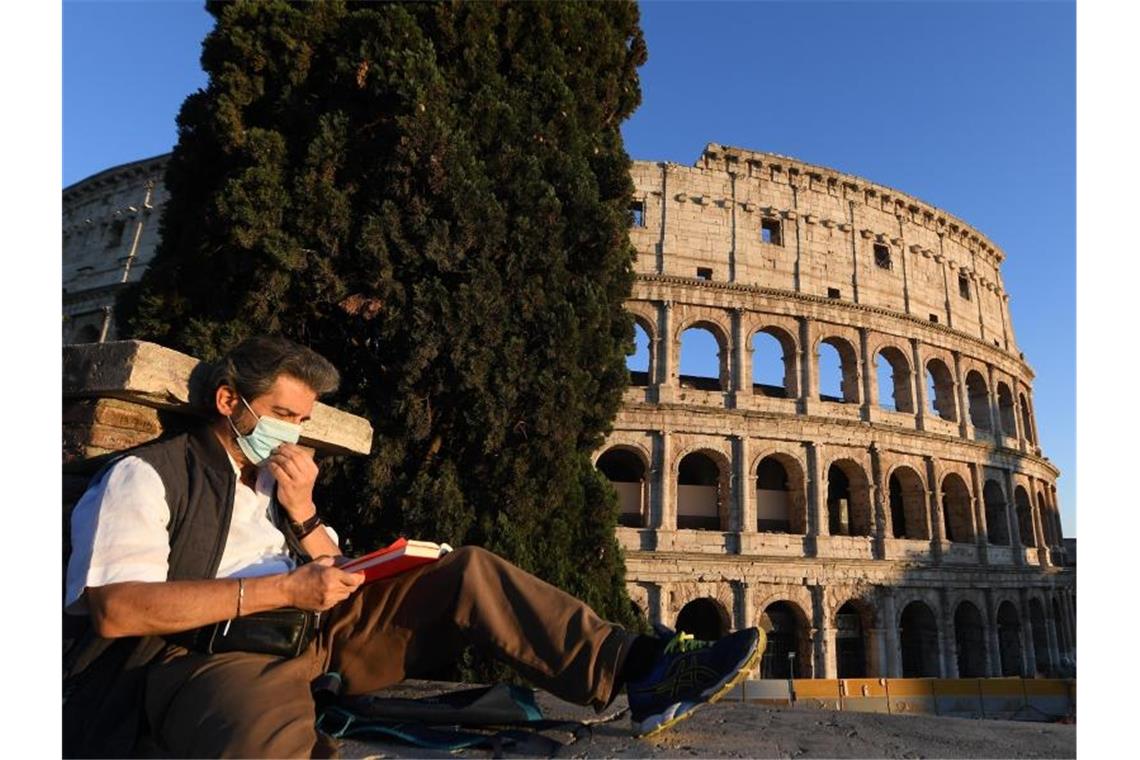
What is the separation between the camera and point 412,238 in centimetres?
854

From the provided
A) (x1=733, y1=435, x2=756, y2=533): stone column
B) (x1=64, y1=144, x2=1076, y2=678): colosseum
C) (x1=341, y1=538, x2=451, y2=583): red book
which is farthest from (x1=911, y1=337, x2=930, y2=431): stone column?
(x1=341, y1=538, x2=451, y2=583): red book

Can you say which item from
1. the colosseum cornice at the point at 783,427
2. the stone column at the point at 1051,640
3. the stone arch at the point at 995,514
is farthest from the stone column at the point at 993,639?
the colosseum cornice at the point at 783,427

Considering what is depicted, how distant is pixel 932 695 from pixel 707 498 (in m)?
6.06

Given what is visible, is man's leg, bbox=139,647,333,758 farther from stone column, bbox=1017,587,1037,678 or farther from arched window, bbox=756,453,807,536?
stone column, bbox=1017,587,1037,678

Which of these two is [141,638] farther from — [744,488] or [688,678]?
[744,488]

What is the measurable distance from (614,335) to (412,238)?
12.0 ft

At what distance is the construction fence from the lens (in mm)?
14297

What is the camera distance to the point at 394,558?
2410mm

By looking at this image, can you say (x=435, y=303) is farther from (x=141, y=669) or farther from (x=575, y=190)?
(x=141, y=669)

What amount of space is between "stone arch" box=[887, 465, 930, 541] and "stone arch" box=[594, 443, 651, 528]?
20.5 feet

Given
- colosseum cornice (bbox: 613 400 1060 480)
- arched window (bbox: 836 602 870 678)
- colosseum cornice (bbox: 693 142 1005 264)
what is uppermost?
colosseum cornice (bbox: 693 142 1005 264)

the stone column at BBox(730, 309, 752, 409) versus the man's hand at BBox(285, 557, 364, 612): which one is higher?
the stone column at BBox(730, 309, 752, 409)

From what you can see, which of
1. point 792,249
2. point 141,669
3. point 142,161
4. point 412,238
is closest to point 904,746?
point 141,669

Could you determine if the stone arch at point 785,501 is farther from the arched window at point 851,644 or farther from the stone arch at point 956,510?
the stone arch at point 956,510
